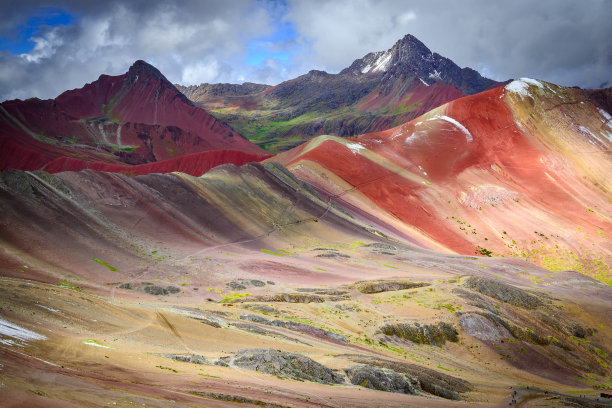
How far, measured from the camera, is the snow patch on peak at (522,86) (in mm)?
118125

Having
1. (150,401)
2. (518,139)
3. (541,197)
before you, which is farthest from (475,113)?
(150,401)

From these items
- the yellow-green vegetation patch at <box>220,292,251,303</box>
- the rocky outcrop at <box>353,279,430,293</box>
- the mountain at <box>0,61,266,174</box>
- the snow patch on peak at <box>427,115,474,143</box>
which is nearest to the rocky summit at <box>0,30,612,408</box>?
the rocky outcrop at <box>353,279,430,293</box>

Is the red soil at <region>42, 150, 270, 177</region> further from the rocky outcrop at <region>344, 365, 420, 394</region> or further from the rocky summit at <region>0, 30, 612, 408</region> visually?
the rocky outcrop at <region>344, 365, 420, 394</region>

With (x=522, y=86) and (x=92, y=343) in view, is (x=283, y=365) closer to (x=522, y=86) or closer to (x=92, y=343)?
(x=92, y=343)

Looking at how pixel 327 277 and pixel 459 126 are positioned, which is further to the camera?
pixel 459 126

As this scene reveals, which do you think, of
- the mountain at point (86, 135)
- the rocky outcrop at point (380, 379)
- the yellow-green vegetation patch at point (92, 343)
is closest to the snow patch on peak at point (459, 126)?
the mountain at point (86, 135)

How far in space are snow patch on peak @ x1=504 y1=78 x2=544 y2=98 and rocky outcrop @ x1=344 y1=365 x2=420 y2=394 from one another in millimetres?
110103

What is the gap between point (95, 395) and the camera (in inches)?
480

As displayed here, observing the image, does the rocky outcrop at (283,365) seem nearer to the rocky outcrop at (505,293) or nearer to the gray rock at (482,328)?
the gray rock at (482,328)

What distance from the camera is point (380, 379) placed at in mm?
24594

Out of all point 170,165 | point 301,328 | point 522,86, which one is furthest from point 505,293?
point 170,165

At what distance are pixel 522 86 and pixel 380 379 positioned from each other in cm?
11517

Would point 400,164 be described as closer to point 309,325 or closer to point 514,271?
point 514,271

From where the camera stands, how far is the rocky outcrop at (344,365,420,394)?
24125 mm
